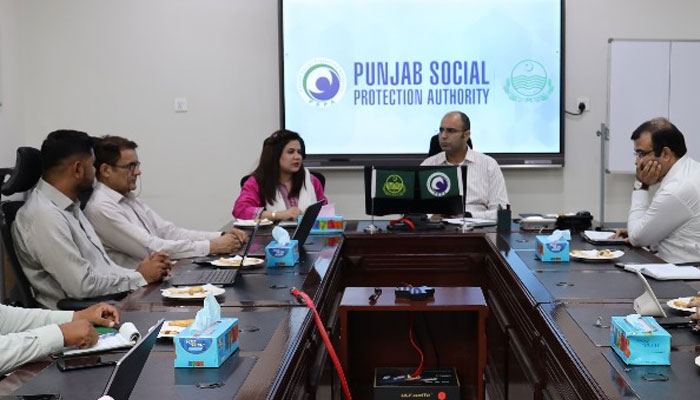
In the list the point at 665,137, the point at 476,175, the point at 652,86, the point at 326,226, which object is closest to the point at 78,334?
the point at 326,226

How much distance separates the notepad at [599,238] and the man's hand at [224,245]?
61.9 inches

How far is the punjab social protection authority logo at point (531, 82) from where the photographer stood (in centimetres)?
577

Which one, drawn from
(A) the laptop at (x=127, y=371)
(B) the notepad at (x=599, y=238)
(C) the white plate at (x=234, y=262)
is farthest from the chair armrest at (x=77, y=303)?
(B) the notepad at (x=599, y=238)

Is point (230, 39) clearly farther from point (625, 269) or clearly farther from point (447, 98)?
point (625, 269)

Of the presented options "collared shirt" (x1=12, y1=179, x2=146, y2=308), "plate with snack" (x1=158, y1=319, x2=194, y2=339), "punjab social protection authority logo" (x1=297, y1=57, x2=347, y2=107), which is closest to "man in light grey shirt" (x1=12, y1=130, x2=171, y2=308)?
"collared shirt" (x1=12, y1=179, x2=146, y2=308)

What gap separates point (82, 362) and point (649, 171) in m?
2.63

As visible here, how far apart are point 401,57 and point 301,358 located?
4.13 metres

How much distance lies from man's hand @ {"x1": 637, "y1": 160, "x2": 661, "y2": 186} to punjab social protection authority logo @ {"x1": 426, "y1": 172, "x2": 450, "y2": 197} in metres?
0.94

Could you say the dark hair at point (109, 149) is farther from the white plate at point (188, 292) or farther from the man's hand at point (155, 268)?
the white plate at point (188, 292)

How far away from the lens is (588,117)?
5.83 meters

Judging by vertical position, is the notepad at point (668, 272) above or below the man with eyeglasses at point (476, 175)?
below

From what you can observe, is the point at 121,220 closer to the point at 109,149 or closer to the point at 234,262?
the point at 109,149

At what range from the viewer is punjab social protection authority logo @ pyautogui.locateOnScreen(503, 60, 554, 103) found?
5.77 metres

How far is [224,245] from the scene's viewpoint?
335 cm
